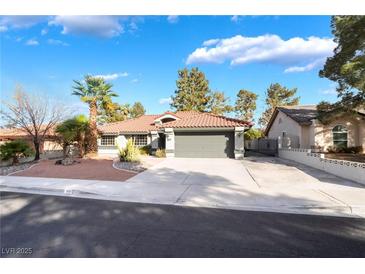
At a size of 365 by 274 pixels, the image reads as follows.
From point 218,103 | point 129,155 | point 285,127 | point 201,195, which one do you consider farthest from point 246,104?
point 201,195

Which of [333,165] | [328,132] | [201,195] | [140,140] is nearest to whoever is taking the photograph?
[201,195]

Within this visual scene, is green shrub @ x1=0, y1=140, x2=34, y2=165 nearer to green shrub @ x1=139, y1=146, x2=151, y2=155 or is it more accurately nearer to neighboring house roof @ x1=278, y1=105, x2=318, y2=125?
green shrub @ x1=139, y1=146, x2=151, y2=155

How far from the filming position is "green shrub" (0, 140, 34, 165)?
14.4 m

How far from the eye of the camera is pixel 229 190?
7.94 m

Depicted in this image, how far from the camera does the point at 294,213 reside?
5.69 metres

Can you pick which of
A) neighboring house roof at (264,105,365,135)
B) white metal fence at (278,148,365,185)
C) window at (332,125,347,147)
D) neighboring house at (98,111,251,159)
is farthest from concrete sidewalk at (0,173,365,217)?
window at (332,125,347,147)

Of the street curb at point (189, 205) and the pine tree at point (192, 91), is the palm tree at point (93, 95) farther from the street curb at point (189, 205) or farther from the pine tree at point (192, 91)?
the pine tree at point (192, 91)

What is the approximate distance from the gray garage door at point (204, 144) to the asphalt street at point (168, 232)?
13642 mm

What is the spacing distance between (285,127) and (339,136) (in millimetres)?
4948

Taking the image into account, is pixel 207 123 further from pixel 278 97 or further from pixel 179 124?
pixel 278 97

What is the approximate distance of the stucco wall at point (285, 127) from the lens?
61.4 ft

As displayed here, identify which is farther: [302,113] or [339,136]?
[302,113]
